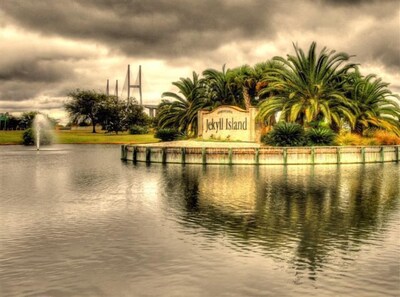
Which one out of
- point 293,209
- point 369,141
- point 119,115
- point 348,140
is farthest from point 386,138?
point 119,115

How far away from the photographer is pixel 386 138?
53.8 m

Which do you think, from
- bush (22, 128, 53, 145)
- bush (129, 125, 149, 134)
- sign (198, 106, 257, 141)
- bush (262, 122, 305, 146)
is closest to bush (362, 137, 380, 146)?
bush (262, 122, 305, 146)

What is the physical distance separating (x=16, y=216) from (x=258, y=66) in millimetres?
50000

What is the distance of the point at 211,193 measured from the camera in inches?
952

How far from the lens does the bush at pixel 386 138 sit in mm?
53375

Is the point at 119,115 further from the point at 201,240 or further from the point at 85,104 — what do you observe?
the point at 201,240

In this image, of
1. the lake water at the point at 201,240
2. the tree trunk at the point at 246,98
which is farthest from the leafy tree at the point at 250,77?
the lake water at the point at 201,240

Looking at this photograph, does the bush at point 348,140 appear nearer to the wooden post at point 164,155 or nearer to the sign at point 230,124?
the sign at point 230,124

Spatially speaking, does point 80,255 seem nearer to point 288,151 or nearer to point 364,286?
point 364,286

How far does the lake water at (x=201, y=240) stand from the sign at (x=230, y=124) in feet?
95.0

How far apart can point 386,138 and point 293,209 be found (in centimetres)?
3798

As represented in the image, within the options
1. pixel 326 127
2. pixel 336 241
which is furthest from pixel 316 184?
pixel 326 127

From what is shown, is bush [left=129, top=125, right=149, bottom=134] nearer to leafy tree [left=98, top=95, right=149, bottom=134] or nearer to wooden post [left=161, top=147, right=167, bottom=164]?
leafy tree [left=98, top=95, right=149, bottom=134]

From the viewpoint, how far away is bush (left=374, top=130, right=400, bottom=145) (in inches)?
2101
